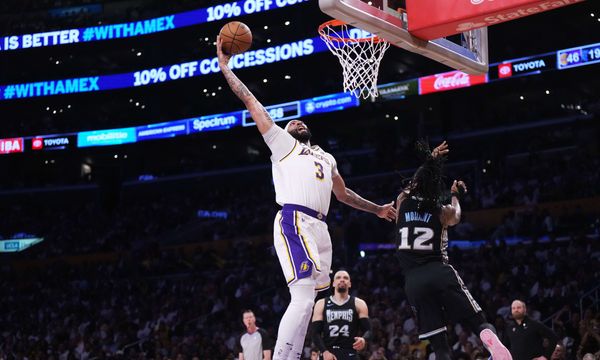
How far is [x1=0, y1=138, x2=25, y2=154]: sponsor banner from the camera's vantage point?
35562 millimetres

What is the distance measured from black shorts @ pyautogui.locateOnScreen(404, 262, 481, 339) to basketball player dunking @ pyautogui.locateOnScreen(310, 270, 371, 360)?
2997 mm

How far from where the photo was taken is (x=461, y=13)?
7.95m

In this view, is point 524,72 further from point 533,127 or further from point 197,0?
point 197,0

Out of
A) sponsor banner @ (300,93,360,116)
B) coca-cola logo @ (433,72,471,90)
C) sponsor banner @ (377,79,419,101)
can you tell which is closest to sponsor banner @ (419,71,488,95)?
coca-cola logo @ (433,72,471,90)

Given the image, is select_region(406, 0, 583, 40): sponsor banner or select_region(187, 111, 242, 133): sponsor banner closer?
select_region(406, 0, 583, 40): sponsor banner

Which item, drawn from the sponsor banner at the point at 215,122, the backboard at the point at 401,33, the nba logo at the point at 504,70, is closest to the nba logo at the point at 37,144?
the sponsor banner at the point at 215,122

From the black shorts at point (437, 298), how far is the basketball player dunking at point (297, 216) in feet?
3.07

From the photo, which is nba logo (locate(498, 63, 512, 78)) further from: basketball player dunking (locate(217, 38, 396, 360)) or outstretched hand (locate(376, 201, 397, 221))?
basketball player dunking (locate(217, 38, 396, 360))

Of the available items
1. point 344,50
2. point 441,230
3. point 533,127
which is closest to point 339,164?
point 533,127

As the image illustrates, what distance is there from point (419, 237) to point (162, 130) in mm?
28295

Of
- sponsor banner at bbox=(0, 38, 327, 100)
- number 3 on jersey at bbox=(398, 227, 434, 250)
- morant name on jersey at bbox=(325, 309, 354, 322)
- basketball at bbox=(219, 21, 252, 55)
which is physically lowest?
morant name on jersey at bbox=(325, 309, 354, 322)

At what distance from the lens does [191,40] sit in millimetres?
38438

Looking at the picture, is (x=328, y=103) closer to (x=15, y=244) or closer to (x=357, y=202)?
(x=15, y=244)

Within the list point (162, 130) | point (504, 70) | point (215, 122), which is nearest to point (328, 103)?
point (215, 122)
